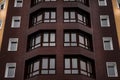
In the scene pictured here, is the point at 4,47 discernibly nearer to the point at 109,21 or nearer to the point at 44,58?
the point at 44,58

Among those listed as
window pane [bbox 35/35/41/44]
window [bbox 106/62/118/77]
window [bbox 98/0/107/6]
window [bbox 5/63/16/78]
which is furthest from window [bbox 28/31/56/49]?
window [bbox 98/0/107/6]

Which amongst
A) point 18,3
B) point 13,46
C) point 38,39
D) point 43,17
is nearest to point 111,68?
point 38,39

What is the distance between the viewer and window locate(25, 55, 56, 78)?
1110 inches

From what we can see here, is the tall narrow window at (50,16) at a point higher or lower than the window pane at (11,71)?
higher

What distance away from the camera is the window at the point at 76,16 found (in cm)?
3174

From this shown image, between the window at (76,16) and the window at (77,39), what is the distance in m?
1.71

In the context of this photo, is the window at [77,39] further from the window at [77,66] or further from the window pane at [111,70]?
the window pane at [111,70]

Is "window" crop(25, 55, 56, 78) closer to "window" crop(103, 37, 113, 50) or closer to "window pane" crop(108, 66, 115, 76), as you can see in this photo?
"window pane" crop(108, 66, 115, 76)

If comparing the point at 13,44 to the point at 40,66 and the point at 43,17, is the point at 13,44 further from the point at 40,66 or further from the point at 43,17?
the point at 40,66

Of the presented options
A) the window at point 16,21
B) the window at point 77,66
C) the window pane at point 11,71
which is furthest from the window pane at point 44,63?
the window at point 16,21

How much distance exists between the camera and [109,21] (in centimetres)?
3300

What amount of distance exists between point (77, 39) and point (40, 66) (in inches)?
202

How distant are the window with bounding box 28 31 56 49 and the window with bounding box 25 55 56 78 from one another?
1.70 metres

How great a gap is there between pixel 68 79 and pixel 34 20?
9.39 meters
